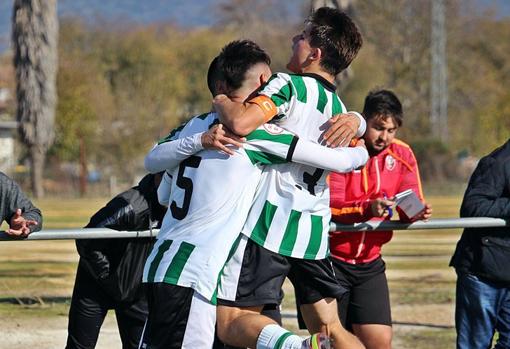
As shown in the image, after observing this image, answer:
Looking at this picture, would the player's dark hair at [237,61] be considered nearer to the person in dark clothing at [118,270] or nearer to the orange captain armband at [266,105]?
the orange captain armband at [266,105]

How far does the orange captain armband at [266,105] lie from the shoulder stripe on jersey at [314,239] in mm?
541

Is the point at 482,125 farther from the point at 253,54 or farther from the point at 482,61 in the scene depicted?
the point at 253,54

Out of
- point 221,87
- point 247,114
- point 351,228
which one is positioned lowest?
point 351,228

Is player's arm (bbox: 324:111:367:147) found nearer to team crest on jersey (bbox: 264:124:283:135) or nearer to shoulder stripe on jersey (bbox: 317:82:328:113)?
shoulder stripe on jersey (bbox: 317:82:328:113)

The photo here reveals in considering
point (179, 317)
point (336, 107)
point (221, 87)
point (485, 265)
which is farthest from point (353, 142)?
point (485, 265)

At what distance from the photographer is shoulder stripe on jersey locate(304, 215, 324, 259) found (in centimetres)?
487

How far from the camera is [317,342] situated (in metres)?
4.64

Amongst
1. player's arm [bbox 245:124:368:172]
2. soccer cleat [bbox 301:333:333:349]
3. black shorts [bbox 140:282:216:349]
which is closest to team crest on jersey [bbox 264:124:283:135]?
player's arm [bbox 245:124:368:172]

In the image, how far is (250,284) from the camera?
4.83 meters

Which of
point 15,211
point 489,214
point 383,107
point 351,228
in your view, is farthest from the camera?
point 489,214

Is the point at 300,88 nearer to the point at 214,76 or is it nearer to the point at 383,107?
the point at 214,76

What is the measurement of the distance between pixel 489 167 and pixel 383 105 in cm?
79

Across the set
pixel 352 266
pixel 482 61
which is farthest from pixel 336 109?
pixel 482 61

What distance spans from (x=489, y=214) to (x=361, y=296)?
3.12ft
